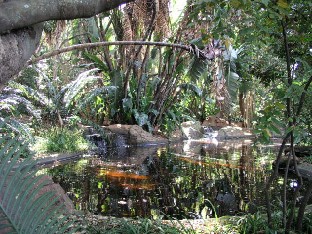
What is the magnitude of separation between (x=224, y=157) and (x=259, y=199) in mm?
4184

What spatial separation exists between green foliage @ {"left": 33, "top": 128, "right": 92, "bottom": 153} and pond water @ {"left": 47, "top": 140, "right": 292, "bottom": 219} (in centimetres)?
75

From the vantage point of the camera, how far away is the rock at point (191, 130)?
15.0 metres

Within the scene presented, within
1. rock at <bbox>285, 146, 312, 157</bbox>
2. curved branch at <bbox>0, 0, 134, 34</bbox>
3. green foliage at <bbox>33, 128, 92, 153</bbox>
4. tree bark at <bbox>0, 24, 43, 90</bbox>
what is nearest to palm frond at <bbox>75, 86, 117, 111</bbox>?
green foliage at <bbox>33, 128, 92, 153</bbox>

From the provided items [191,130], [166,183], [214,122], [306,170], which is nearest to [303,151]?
[306,170]

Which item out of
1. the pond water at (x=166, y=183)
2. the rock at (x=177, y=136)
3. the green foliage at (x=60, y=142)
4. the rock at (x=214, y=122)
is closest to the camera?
the pond water at (x=166, y=183)

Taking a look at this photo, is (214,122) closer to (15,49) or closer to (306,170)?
(306,170)

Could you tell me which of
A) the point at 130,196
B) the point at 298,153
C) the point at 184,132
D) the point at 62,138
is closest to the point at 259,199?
the point at 130,196

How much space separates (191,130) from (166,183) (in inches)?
359

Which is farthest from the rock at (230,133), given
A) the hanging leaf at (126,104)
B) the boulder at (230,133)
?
the hanging leaf at (126,104)

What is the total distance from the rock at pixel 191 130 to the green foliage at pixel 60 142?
547cm

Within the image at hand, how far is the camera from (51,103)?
11.0 m

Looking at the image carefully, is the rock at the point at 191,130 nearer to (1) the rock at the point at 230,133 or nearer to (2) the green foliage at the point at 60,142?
(1) the rock at the point at 230,133

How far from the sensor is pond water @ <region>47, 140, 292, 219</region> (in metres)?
4.89

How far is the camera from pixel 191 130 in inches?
603
